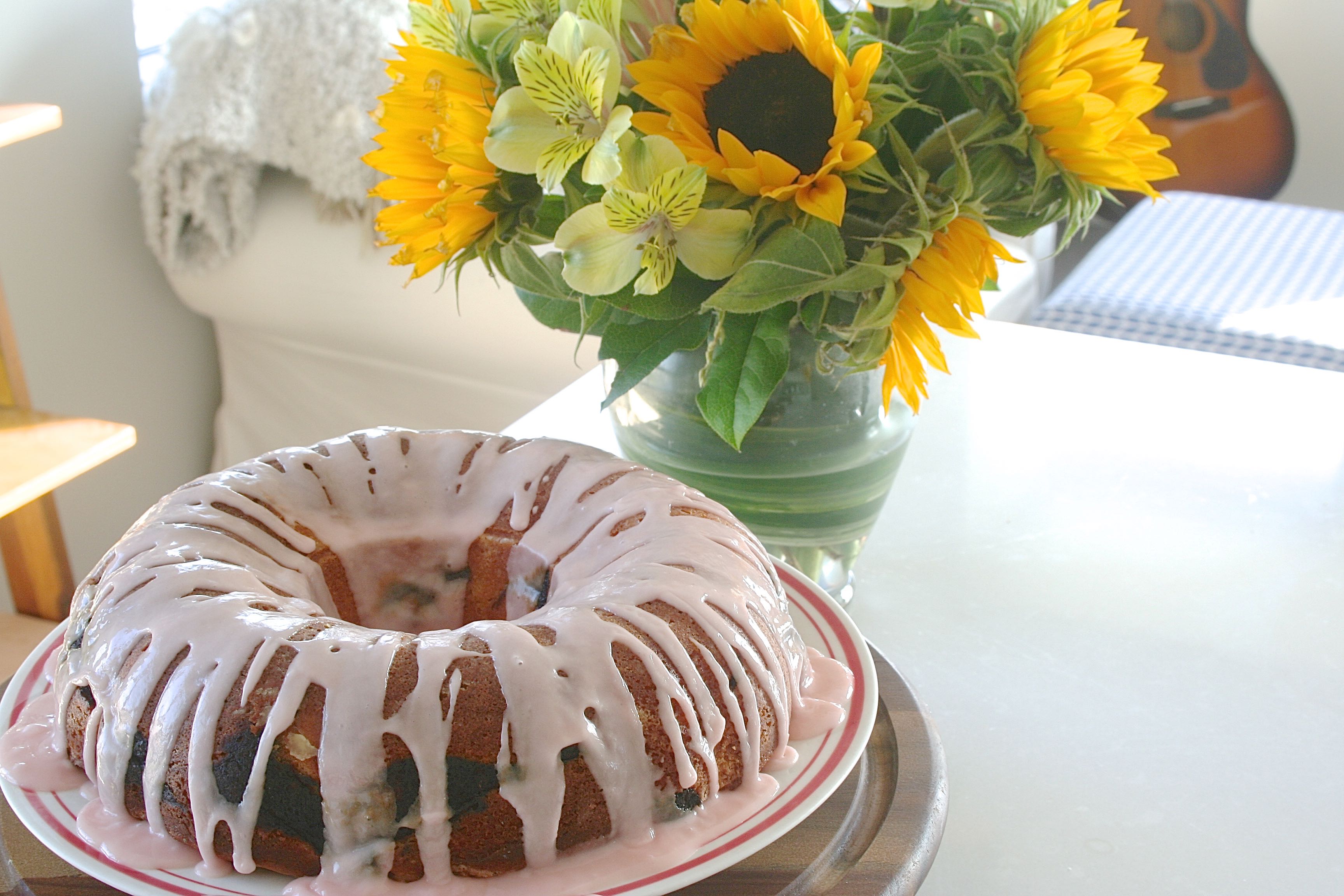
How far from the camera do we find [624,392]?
0.71 m

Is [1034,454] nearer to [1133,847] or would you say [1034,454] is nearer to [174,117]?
[1133,847]

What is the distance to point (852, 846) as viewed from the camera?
0.60m

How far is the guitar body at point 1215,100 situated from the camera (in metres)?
2.92

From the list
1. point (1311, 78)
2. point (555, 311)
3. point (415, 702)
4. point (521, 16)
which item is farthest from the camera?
point (1311, 78)

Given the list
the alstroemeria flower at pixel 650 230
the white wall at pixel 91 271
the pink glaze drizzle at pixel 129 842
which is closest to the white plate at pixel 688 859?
the pink glaze drizzle at pixel 129 842

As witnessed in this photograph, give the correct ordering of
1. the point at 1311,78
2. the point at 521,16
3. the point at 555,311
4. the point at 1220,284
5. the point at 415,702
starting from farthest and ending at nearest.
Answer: the point at 1311,78 < the point at 1220,284 < the point at 555,311 < the point at 521,16 < the point at 415,702

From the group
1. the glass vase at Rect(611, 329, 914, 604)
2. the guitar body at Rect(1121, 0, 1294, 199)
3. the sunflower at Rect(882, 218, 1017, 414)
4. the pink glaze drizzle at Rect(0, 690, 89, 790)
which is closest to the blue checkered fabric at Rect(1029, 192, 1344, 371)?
the guitar body at Rect(1121, 0, 1294, 199)

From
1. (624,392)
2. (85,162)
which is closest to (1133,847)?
(624,392)

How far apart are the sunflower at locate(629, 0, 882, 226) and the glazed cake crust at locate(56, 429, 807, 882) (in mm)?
179

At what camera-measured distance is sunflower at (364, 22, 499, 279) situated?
2.11 feet

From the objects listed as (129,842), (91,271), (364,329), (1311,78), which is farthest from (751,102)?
(1311,78)

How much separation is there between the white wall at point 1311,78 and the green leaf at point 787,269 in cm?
294

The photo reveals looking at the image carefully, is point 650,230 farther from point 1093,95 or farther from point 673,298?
point 1093,95

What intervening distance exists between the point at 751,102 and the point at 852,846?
0.36 m
